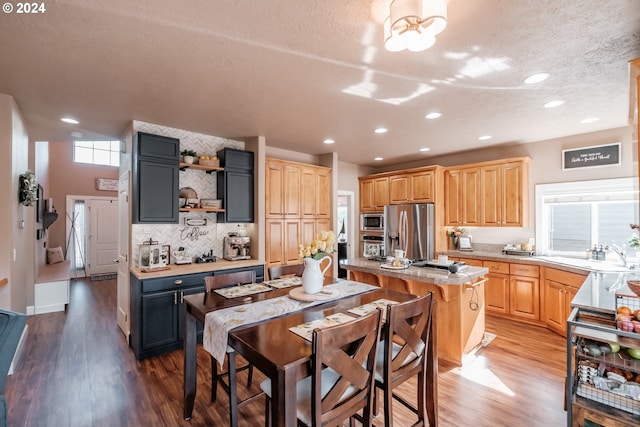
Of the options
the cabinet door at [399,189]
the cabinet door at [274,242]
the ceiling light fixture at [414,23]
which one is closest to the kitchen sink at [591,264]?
the cabinet door at [399,189]

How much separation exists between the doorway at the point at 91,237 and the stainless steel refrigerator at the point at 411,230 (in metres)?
7.11

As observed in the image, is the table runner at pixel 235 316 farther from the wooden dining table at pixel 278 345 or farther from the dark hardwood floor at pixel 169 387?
the dark hardwood floor at pixel 169 387

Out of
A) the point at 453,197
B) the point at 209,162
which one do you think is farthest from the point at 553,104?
the point at 209,162

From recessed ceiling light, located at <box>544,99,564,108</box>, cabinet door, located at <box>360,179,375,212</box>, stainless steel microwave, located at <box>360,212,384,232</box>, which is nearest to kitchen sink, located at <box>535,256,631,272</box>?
recessed ceiling light, located at <box>544,99,564,108</box>

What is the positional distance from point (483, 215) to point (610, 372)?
317cm

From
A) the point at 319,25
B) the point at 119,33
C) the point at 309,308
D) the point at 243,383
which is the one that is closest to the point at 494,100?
the point at 319,25

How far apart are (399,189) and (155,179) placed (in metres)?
4.01

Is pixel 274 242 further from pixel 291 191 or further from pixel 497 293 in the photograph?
pixel 497 293

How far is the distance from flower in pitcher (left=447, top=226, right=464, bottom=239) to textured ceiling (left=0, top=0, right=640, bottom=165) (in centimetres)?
203

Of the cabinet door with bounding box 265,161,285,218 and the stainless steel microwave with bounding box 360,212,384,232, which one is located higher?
the cabinet door with bounding box 265,161,285,218

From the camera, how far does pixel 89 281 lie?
6.97m

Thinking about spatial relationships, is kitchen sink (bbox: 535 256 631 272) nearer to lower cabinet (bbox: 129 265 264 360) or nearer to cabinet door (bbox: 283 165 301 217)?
cabinet door (bbox: 283 165 301 217)

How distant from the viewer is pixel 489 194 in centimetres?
457

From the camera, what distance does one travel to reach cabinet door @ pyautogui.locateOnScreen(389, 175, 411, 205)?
5320 mm
